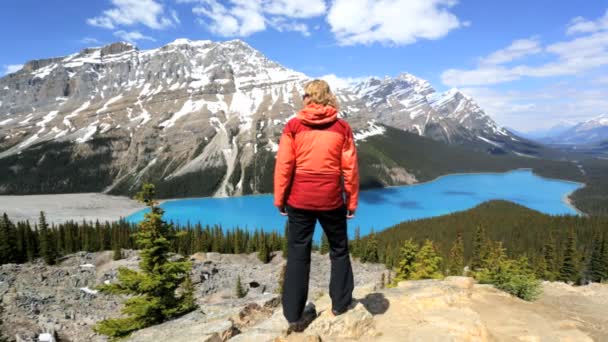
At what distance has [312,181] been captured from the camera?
6.32 meters

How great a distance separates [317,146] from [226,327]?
501 cm

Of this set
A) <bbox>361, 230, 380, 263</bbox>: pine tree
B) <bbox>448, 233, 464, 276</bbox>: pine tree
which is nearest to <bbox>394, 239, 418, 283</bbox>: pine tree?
<bbox>448, 233, 464, 276</bbox>: pine tree

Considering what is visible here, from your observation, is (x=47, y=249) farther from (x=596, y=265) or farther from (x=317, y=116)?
(x=596, y=265)

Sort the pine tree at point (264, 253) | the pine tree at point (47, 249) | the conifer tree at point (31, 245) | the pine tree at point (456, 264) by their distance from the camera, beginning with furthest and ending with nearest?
the pine tree at point (264, 253)
the conifer tree at point (31, 245)
the pine tree at point (47, 249)
the pine tree at point (456, 264)

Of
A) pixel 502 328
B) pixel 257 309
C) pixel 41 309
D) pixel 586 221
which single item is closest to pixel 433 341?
pixel 502 328

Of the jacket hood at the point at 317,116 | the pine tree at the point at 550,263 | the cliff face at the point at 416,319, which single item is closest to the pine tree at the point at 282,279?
the cliff face at the point at 416,319

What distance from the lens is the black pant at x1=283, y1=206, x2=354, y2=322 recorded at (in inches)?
254

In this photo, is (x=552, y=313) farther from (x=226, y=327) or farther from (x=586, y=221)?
(x=586, y=221)

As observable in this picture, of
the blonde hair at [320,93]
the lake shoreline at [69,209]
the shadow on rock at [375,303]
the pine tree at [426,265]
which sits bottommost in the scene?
the lake shoreline at [69,209]

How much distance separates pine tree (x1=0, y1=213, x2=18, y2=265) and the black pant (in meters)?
85.9

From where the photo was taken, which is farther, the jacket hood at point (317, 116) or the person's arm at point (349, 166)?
the person's arm at point (349, 166)

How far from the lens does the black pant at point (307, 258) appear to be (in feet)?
21.2

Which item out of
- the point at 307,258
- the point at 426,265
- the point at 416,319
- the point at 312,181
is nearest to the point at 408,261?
the point at 426,265

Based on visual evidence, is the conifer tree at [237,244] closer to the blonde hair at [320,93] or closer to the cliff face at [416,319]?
the cliff face at [416,319]
